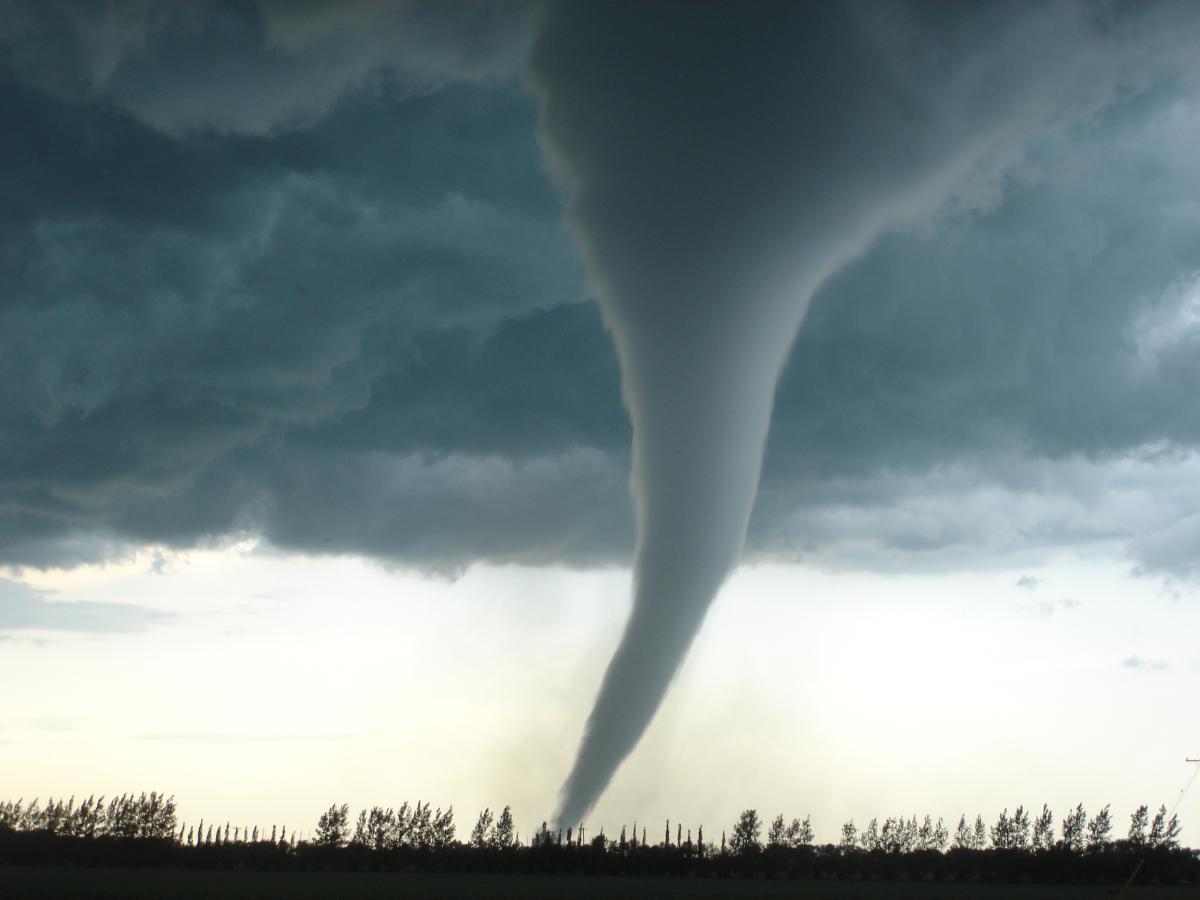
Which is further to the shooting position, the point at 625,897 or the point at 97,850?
the point at 97,850

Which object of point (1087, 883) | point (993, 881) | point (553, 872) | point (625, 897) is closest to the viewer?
point (625, 897)

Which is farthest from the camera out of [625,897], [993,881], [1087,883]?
[993,881]

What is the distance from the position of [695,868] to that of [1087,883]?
63.1 m

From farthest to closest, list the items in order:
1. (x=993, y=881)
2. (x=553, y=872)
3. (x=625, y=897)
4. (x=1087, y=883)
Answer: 1. (x=553, y=872)
2. (x=993, y=881)
3. (x=1087, y=883)
4. (x=625, y=897)

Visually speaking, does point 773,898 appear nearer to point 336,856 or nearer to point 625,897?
point 625,897

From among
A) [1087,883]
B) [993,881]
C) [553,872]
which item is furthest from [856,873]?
[553,872]

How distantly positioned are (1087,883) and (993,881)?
49.9 ft

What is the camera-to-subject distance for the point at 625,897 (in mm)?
87938

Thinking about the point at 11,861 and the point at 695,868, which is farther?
the point at 695,868

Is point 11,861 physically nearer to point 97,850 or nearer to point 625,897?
point 97,850

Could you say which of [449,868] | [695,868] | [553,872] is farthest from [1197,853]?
[449,868]

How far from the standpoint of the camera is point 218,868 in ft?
575

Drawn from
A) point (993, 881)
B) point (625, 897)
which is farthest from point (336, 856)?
point (625, 897)

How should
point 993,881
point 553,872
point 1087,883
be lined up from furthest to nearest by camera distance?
point 553,872
point 993,881
point 1087,883
